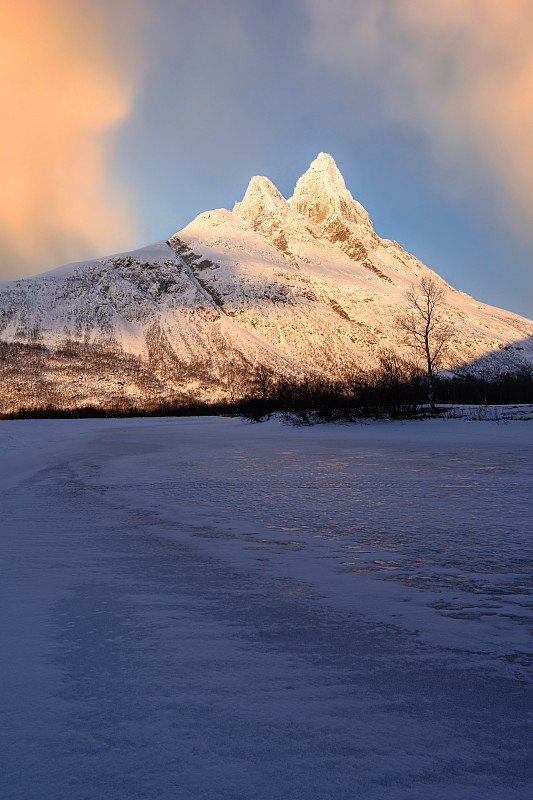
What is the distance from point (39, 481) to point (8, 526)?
190 inches

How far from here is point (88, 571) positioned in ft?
15.4

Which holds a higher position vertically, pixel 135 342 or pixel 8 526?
pixel 135 342

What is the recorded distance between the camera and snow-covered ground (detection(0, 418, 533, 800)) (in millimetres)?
1930

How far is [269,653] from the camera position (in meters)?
2.98

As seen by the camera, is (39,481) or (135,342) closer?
(39,481)

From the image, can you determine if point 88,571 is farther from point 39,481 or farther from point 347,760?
point 39,481

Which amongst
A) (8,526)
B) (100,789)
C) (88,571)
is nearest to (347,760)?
(100,789)

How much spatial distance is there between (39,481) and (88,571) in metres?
7.36

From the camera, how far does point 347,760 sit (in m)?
1.99

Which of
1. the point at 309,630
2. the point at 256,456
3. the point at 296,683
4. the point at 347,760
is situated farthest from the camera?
the point at 256,456

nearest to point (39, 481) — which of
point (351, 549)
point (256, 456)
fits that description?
point (256, 456)

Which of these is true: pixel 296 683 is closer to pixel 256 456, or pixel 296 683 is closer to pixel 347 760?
pixel 347 760

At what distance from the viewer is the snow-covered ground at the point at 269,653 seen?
1.93 m

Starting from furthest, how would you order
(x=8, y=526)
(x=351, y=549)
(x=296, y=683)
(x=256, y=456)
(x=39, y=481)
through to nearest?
(x=256, y=456), (x=39, y=481), (x=8, y=526), (x=351, y=549), (x=296, y=683)
